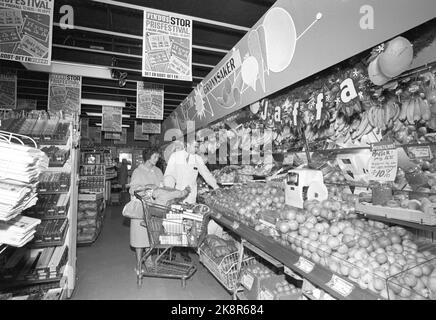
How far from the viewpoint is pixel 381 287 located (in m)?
1.46

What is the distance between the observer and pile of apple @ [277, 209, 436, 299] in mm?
1428

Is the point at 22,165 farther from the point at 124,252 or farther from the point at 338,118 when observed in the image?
the point at 124,252

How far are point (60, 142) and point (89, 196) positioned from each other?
133 inches

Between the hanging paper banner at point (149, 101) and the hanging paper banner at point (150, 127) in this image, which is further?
the hanging paper banner at point (150, 127)

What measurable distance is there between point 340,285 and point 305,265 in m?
0.33

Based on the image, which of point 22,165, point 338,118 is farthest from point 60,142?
point 338,118

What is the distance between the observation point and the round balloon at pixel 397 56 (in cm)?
175

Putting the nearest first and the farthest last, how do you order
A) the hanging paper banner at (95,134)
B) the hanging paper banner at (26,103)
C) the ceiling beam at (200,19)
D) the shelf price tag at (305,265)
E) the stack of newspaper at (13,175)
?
the stack of newspaper at (13,175) < the shelf price tag at (305,265) < the ceiling beam at (200,19) < the hanging paper banner at (26,103) < the hanging paper banner at (95,134)

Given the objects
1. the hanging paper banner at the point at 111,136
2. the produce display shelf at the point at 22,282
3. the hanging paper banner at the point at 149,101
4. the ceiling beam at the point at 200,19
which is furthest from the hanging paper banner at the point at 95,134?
the produce display shelf at the point at 22,282

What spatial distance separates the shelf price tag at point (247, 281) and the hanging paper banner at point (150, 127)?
1077 centimetres

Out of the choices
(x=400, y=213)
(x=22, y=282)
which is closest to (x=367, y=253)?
(x=400, y=213)

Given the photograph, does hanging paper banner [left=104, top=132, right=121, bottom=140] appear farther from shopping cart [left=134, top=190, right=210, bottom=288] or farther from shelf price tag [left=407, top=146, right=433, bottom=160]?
shelf price tag [left=407, top=146, right=433, bottom=160]

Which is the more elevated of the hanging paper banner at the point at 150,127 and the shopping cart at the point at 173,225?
the hanging paper banner at the point at 150,127

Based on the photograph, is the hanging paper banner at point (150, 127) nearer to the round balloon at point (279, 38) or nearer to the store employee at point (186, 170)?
the store employee at point (186, 170)
